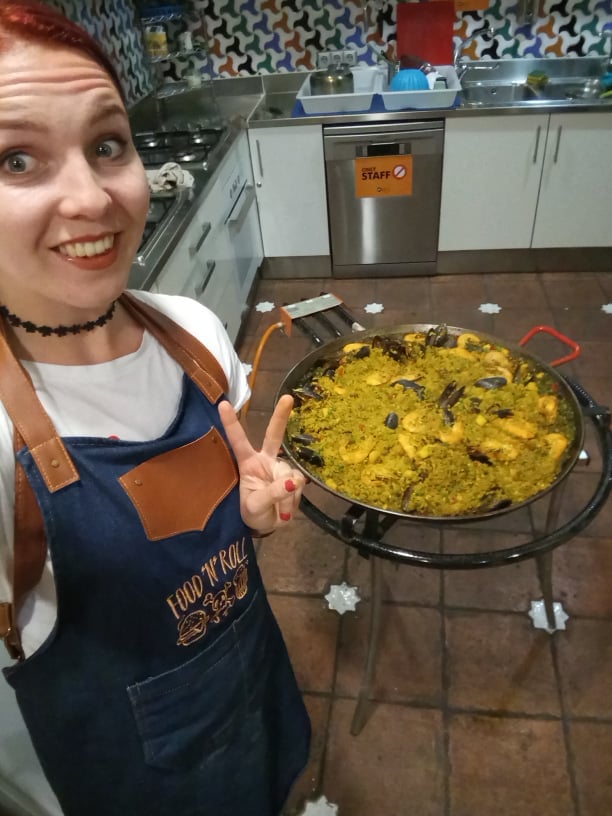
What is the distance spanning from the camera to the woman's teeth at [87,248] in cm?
61

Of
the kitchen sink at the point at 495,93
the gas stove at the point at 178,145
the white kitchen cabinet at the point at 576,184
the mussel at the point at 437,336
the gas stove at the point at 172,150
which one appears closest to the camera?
the mussel at the point at 437,336

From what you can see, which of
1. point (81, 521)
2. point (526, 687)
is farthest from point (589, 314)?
point (81, 521)

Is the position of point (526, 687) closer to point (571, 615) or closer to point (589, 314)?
point (571, 615)

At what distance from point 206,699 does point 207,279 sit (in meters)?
1.78

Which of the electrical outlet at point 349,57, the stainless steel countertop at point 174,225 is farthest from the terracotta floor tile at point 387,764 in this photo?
the electrical outlet at point 349,57

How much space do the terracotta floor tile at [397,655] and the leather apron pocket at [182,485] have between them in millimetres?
1019

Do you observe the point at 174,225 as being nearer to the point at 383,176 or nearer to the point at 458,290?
the point at 383,176

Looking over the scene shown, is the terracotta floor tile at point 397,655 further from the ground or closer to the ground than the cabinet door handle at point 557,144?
closer to the ground

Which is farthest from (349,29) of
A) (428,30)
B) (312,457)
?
(312,457)

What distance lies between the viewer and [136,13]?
3.18 meters

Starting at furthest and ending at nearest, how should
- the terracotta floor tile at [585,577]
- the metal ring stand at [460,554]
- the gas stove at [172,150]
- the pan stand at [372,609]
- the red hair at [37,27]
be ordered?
the gas stove at [172,150] → the terracotta floor tile at [585,577] → the pan stand at [372,609] → the metal ring stand at [460,554] → the red hair at [37,27]

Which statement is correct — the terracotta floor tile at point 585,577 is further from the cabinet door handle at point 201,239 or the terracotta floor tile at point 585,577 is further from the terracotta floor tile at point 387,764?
the cabinet door handle at point 201,239

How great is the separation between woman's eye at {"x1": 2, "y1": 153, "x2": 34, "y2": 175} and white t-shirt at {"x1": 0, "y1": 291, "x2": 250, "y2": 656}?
21 centimetres

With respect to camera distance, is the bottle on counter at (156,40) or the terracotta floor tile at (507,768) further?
the bottle on counter at (156,40)
